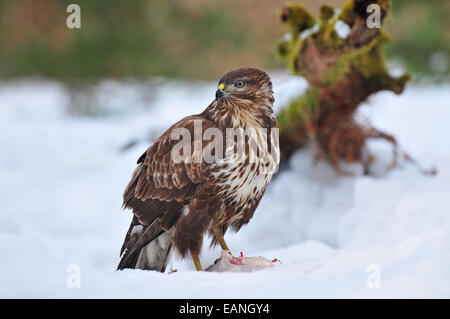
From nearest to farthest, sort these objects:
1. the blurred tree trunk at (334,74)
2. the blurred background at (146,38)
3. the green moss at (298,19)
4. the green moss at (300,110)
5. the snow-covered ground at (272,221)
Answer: the snow-covered ground at (272,221) → the blurred tree trunk at (334,74) → the green moss at (298,19) → the green moss at (300,110) → the blurred background at (146,38)

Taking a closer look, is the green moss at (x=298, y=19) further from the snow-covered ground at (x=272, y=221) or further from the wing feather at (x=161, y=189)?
the wing feather at (x=161, y=189)

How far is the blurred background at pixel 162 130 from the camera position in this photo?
286cm

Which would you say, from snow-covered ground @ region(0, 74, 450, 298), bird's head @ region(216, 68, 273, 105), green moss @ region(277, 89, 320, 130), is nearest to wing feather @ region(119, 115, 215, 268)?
bird's head @ region(216, 68, 273, 105)

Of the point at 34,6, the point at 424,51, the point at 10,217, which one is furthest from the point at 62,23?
the point at 424,51

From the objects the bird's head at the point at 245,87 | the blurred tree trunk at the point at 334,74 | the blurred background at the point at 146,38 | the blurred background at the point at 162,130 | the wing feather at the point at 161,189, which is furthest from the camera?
the blurred background at the point at 146,38

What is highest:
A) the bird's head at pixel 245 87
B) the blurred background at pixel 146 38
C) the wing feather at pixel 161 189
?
the blurred background at pixel 146 38

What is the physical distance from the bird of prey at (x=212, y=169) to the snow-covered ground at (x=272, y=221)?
456 mm

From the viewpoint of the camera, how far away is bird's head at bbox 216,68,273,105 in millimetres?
3227

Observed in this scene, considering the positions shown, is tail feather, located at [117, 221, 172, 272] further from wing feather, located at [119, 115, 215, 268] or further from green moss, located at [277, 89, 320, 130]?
green moss, located at [277, 89, 320, 130]

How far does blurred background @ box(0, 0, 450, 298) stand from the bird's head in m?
1.06

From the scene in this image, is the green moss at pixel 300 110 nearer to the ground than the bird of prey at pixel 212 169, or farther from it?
farther from it

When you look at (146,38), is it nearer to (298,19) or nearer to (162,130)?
(162,130)

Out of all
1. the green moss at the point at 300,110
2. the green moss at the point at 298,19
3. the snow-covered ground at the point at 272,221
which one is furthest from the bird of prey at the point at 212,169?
the green moss at the point at 300,110
